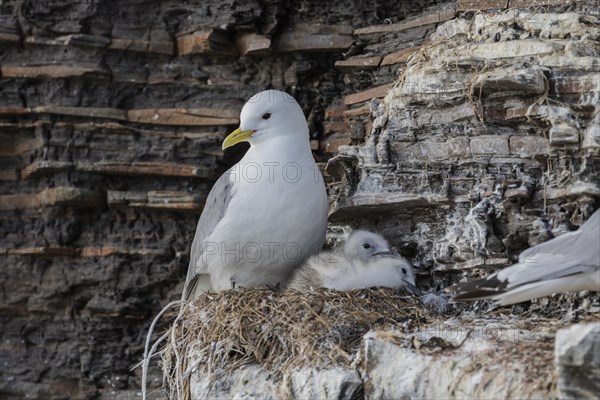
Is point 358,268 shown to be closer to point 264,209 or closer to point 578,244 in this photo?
point 264,209

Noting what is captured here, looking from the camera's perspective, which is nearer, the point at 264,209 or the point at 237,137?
the point at 264,209

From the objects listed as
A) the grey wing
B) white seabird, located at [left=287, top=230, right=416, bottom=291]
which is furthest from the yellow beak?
white seabird, located at [left=287, top=230, right=416, bottom=291]

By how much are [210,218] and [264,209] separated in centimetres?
44

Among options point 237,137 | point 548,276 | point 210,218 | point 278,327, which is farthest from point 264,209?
point 548,276

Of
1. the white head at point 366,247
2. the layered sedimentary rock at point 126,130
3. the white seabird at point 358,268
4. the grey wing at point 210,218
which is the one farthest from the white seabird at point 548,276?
the layered sedimentary rock at point 126,130

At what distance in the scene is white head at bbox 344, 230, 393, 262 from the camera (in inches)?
240

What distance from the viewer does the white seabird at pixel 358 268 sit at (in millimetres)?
5988

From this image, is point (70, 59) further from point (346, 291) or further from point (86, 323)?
point (346, 291)

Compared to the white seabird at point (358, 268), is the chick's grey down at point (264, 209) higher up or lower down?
higher up

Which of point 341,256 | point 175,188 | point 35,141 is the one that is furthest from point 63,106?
point 341,256

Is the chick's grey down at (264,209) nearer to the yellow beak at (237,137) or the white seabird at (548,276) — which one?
the yellow beak at (237,137)

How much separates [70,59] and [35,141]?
630 millimetres

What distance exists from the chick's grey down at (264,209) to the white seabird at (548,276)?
1320mm

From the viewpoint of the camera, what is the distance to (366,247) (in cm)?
612
